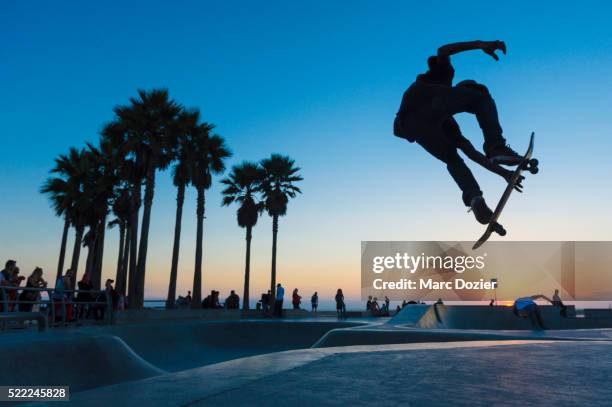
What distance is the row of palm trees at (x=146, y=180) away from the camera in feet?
90.5

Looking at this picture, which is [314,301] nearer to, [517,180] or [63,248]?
[63,248]

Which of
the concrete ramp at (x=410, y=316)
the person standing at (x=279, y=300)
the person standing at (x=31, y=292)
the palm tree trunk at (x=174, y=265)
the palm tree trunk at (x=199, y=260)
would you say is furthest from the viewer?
the palm tree trunk at (x=199, y=260)

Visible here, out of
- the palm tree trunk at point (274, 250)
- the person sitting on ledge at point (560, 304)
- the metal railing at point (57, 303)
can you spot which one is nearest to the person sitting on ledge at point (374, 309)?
the palm tree trunk at point (274, 250)

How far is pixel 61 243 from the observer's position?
35531mm

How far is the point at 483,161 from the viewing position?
6.41 m

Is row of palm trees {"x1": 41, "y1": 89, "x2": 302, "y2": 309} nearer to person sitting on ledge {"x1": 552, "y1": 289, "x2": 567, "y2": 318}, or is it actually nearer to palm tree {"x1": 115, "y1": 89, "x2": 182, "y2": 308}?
palm tree {"x1": 115, "y1": 89, "x2": 182, "y2": 308}

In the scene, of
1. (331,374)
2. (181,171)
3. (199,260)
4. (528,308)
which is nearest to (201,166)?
(181,171)

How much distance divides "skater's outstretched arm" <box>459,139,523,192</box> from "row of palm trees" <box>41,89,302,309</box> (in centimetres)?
2219

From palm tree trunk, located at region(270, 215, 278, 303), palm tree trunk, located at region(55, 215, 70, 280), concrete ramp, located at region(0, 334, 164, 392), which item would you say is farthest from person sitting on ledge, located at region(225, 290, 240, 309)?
concrete ramp, located at region(0, 334, 164, 392)

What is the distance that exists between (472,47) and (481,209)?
1.90 m

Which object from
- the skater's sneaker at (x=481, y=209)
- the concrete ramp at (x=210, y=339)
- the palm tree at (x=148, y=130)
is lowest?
the concrete ramp at (x=210, y=339)

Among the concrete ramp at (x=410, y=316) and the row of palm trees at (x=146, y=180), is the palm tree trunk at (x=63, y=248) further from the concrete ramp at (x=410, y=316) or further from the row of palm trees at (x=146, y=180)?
the concrete ramp at (x=410, y=316)

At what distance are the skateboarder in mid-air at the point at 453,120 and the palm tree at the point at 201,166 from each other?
25334 mm

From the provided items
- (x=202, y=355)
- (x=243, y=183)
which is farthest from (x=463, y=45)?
(x=243, y=183)
